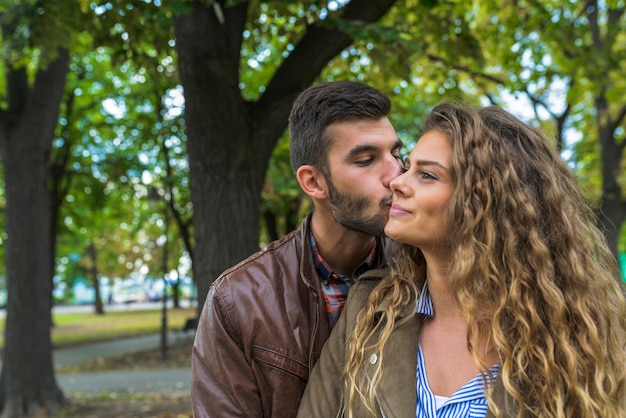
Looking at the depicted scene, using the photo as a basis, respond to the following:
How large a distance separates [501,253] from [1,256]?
995 inches

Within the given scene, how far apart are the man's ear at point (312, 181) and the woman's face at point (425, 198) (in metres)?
0.65

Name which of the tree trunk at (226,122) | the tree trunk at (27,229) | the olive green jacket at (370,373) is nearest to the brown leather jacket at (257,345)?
the olive green jacket at (370,373)

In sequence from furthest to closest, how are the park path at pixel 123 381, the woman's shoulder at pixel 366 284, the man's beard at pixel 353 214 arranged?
the park path at pixel 123 381 → the man's beard at pixel 353 214 → the woman's shoulder at pixel 366 284

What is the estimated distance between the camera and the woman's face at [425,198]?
7.70ft

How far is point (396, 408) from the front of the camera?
226cm

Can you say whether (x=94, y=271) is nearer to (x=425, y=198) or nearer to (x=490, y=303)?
(x=425, y=198)

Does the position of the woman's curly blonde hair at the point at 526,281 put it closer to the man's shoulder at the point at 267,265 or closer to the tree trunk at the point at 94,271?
the man's shoulder at the point at 267,265

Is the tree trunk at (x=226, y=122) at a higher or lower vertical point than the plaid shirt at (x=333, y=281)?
higher

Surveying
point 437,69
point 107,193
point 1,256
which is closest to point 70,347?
point 1,256

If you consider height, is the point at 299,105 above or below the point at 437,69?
below

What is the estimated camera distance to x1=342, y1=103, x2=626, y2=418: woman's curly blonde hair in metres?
2.16

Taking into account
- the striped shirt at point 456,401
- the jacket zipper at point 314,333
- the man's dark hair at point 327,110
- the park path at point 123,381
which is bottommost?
the park path at point 123,381

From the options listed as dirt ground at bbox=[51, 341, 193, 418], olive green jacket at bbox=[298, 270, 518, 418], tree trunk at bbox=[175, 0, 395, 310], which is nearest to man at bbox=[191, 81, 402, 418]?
olive green jacket at bbox=[298, 270, 518, 418]

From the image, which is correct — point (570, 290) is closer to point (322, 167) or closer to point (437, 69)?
point (322, 167)
